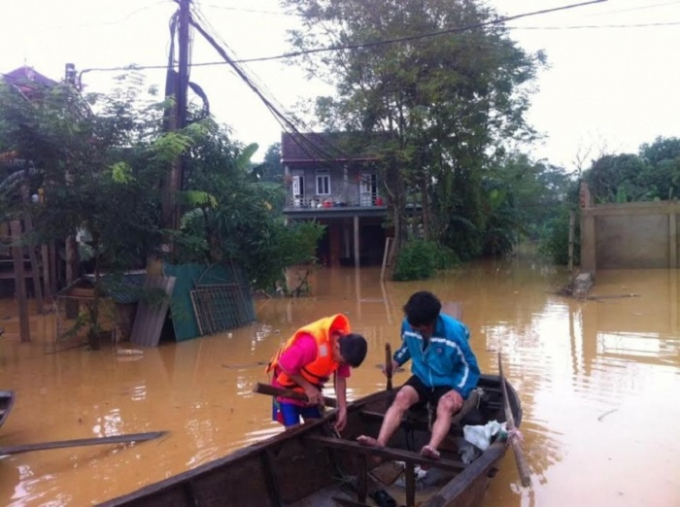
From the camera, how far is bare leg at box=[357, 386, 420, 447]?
4.30 metres

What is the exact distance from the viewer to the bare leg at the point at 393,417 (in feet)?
14.1

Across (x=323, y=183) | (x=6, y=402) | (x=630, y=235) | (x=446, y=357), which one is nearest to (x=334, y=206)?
(x=323, y=183)

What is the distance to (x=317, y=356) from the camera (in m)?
4.21

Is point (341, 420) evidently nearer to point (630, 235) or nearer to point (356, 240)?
point (630, 235)

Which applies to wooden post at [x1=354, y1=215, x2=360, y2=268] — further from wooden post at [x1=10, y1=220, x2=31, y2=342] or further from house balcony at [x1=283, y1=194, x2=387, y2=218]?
wooden post at [x1=10, y1=220, x2=31, y2=342]

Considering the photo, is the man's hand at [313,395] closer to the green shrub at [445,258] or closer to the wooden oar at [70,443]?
the wooden oar at [70,443]

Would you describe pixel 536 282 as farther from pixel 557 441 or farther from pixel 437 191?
pixel 557 441

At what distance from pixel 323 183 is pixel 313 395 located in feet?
85.6

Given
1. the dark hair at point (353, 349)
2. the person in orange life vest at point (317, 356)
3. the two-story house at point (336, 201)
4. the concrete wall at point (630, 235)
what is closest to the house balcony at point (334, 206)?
the two-story house at point (336, 201)

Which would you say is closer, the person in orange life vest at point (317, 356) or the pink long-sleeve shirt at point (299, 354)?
the person in orange life vest at point (317, 356)

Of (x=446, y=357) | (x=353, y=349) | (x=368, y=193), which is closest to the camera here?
(x=353, y=349)

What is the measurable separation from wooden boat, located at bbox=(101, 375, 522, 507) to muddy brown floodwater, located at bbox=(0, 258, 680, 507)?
28.3 inches

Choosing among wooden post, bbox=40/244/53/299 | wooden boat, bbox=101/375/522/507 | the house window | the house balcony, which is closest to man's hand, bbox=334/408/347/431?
wooden boat, bbox=101/375/522/507

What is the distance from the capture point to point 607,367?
8.61 m
